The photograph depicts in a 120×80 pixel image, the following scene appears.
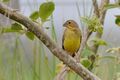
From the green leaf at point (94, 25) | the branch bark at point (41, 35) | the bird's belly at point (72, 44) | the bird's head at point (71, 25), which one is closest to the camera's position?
the branch bark at point (41, 35)

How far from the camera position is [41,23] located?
18.7 inches

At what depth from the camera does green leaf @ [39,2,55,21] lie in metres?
0.48

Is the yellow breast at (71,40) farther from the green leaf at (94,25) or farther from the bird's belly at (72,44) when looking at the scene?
the green leaf at (94,25)

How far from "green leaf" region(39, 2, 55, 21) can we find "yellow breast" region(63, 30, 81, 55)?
0.46 metres

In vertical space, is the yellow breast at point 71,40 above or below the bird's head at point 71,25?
below

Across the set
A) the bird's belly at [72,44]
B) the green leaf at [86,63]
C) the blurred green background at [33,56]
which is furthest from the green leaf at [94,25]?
the blurred green background at [33,56]

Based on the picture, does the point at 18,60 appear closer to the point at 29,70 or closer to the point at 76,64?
the point at 29,70

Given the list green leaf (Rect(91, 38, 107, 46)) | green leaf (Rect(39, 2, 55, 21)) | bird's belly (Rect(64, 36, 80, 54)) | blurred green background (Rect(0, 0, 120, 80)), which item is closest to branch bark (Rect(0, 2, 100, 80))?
green leaf (Rect(39, 2, 55, 21))

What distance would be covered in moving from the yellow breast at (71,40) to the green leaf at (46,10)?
1.50ft

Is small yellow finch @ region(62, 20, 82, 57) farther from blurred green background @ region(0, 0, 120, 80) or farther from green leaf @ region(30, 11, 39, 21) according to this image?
green leaf @ region(30, 11, 39, 21)

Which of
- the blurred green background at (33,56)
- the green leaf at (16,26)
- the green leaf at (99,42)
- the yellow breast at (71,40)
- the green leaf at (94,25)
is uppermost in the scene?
the green leaf at (16,26)

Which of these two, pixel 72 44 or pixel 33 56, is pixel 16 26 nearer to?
pixel 72 44

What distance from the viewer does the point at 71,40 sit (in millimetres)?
1020

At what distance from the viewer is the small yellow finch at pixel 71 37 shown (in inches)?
37.6
